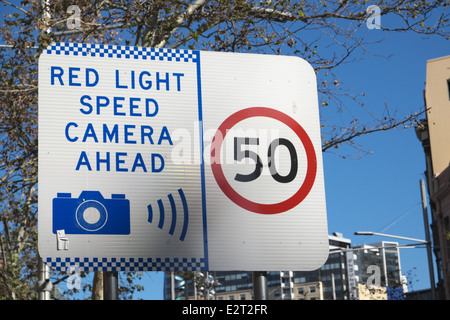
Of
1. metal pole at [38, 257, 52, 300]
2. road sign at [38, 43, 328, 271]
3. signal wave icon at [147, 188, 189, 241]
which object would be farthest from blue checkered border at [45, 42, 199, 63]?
Result: metal pole at [38, 257, 52, 300]

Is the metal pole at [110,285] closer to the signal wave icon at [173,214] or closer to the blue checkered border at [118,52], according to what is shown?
the signal wave icon at [173,214]

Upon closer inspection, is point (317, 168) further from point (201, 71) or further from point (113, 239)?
point (113, 239)

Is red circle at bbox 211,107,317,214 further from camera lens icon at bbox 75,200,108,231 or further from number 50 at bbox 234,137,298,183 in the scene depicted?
camera lens icon at bbox 75,200,108,231

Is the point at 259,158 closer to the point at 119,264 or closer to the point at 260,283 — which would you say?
the point at 260,283

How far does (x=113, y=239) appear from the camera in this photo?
2969 mm

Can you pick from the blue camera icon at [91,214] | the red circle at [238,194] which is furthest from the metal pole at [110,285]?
the red circle at [238,194]

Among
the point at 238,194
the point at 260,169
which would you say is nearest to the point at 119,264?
the point at 238,194

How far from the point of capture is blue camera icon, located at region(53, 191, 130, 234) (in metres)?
2.92

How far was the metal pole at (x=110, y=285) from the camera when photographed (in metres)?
2.89

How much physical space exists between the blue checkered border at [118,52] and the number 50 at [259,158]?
0.45 m

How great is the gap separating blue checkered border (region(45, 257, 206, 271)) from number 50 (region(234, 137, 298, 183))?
1.49 feet

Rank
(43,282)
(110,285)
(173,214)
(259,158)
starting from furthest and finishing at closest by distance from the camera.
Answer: (43,282)
(259,158)
(173,214)
(110,285)

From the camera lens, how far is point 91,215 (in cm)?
295
